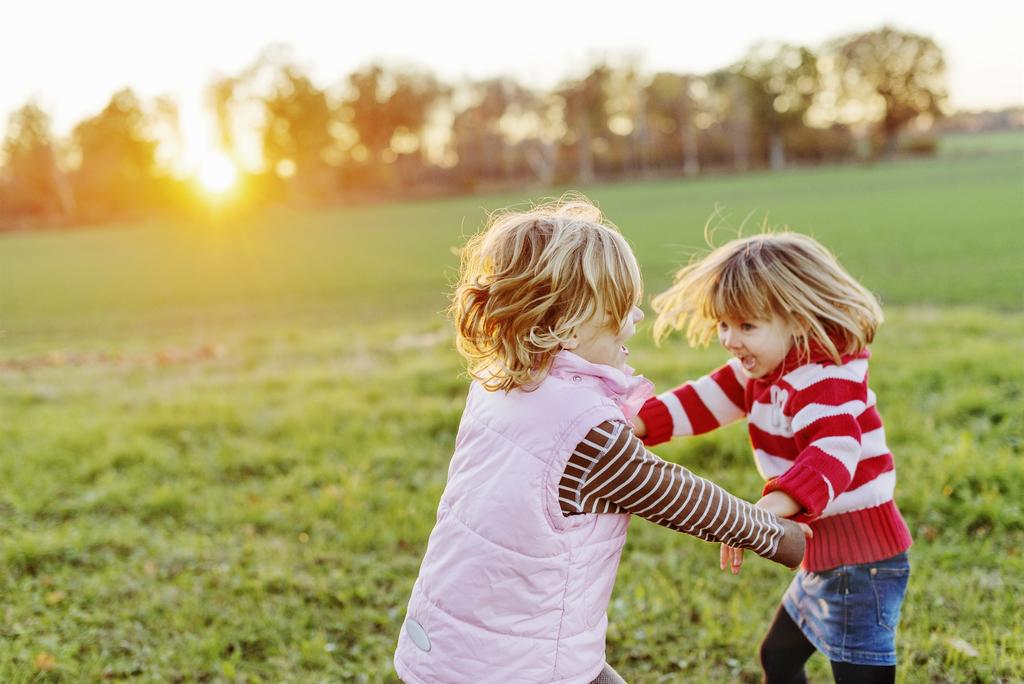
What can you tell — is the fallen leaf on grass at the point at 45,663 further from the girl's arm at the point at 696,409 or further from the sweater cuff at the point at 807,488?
the sweater cuff at the point at 807,488

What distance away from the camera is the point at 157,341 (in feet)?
44.7

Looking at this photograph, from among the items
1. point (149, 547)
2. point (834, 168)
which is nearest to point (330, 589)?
point (149, 547)

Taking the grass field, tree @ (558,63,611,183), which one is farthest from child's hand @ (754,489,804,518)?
tree @ (558,63,611,183)

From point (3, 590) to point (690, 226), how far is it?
26836 millimetres

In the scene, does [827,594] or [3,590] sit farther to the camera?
[3,590]

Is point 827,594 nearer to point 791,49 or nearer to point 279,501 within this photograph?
point 279,501

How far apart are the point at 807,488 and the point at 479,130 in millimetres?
93836

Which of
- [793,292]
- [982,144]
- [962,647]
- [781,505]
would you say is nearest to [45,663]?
[781,505]

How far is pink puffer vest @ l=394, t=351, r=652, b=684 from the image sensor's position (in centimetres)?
188

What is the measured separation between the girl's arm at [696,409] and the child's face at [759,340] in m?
0.18

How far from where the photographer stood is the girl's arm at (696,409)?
2.60 metres

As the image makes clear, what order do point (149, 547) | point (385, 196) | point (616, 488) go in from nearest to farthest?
point (616, 488) < point (149, 547) < point (385, 196)

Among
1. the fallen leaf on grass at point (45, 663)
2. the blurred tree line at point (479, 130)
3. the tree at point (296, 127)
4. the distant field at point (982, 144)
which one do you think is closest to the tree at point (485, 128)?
the blurred tree line at point (479, 130)

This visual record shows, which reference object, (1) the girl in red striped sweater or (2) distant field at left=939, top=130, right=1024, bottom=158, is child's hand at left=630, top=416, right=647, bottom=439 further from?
(2) distant field at left=939, top=130, right=1024, bottom=158
